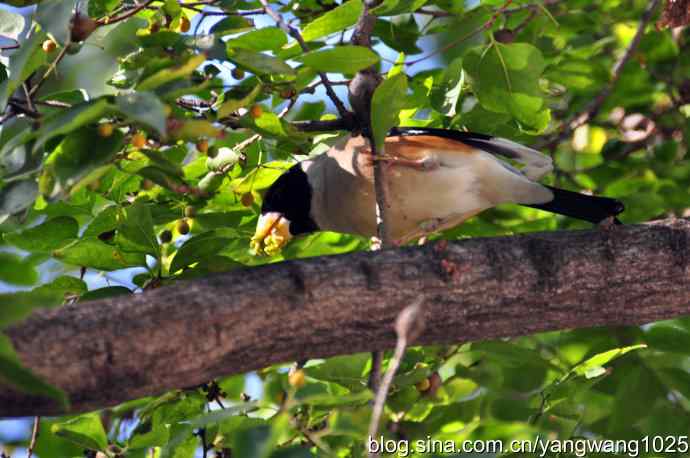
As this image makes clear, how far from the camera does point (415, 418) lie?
11.7 feet

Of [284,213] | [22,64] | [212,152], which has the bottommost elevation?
[284,213]

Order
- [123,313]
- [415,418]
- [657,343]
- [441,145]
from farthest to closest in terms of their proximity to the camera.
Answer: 1. [441,145]
2. [657,343]
3. [415,418]
4. [123,313]

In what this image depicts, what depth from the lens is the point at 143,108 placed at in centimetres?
221

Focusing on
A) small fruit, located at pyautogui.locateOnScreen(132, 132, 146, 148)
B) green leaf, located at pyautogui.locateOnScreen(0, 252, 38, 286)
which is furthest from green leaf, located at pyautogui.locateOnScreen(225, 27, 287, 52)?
green leaf, located at pyautogui.locateOnScreen(0, 252, 38, 286)

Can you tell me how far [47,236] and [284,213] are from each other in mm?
1002

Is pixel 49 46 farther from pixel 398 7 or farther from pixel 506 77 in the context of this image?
pixel 506 77

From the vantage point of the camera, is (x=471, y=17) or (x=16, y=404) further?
(x=471, y=17)

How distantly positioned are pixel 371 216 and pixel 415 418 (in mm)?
919

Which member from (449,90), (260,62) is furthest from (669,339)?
(260,62)

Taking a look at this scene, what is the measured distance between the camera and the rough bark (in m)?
2.51

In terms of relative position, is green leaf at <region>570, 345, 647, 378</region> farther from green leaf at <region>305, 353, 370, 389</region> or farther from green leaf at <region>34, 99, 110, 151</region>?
green leaf at <region>34, 99, 110, 151</region>

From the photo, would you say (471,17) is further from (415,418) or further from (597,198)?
(415,418)

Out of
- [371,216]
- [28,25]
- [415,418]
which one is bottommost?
[415,418]

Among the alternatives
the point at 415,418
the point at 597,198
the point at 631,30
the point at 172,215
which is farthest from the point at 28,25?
the point at 631,30
